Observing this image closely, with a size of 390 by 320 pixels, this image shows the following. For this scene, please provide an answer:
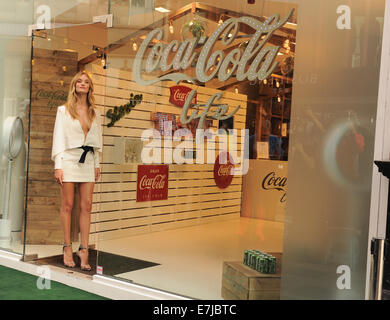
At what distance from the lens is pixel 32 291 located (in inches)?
152

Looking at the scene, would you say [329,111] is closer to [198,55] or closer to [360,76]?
[360,76]

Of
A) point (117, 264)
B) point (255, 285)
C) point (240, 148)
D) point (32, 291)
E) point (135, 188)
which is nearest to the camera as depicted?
point (255, 285)

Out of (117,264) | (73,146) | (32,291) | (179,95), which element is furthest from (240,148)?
(32,291)

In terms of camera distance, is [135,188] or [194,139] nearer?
[194,139]

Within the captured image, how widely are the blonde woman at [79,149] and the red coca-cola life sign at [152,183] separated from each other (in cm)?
46

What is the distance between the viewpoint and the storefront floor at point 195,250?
3.53m

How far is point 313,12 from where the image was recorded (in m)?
3.03

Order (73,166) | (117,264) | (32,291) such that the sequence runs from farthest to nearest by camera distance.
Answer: (73,166), (117,264), (32,291)

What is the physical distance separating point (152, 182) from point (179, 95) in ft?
3.39

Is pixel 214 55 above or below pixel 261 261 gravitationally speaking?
above

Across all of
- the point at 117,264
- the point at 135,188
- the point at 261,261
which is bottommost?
the point at 117,264

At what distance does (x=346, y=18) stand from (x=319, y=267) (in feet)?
4.80

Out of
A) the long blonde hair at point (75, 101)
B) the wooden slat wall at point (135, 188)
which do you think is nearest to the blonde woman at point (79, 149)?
the long blonde hair at point (75, 101)

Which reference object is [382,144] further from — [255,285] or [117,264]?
[117,264]
